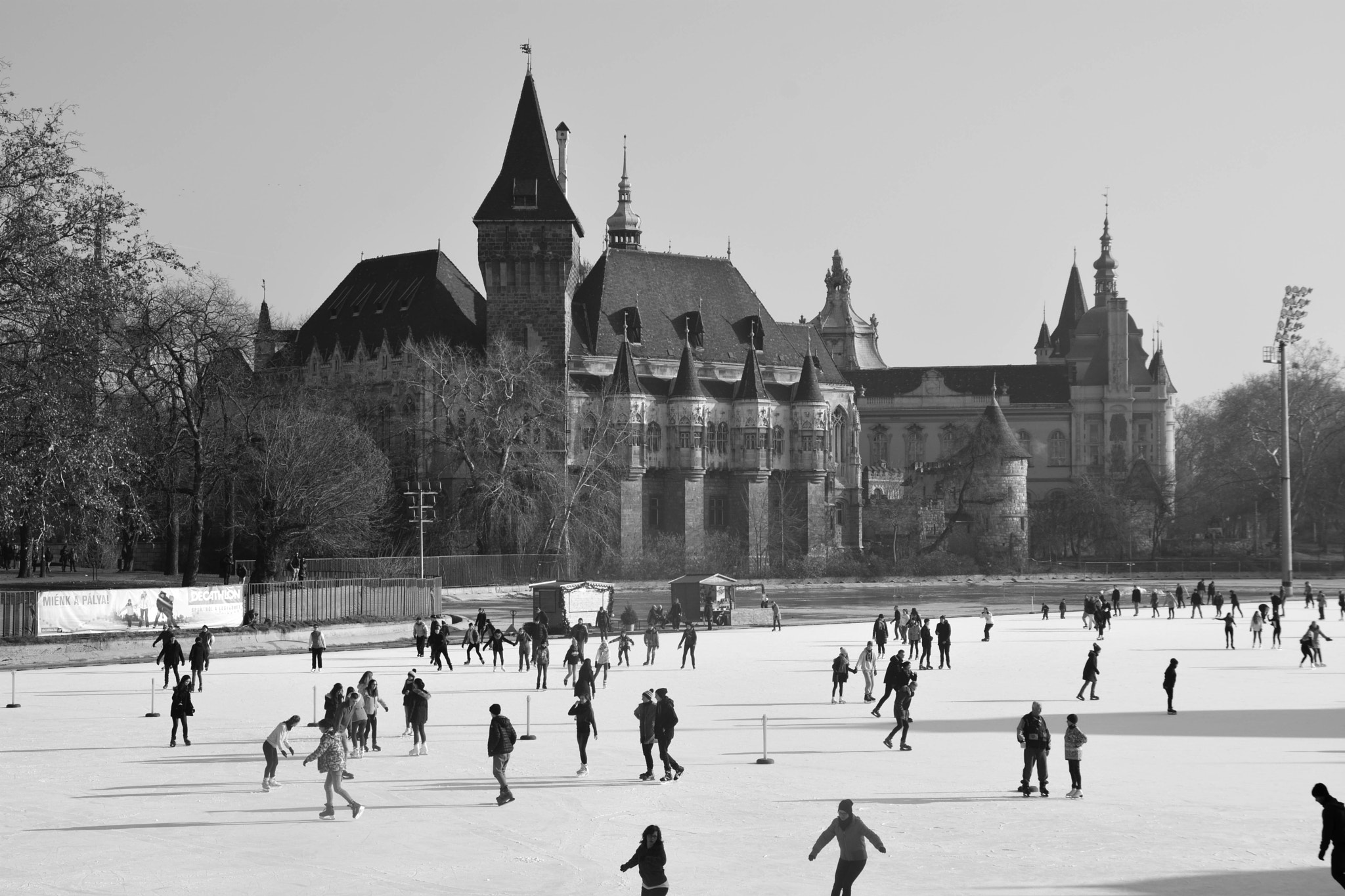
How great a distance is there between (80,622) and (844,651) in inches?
821

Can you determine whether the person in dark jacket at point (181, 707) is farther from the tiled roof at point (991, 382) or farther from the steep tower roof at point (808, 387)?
the tiled roof at point (991, 382)

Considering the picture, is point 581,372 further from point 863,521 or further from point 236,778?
point 236,778

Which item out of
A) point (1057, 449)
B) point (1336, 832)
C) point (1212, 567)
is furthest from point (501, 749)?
point (1057, 449)

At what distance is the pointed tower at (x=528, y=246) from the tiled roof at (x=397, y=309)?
112 inches

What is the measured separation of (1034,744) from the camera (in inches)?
838

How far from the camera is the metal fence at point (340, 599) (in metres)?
49.1

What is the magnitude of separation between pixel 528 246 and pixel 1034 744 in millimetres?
75662

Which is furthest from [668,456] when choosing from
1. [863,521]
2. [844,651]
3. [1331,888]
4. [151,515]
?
[1331,888]

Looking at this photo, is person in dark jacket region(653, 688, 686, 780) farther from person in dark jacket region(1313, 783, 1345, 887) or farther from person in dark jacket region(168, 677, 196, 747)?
person in dark jacket region(1313, 783, 1345, 887)

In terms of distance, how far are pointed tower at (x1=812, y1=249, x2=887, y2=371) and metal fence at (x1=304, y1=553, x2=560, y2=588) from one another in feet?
323

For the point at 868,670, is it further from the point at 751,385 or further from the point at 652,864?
the point at 751,385

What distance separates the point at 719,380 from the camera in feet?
356

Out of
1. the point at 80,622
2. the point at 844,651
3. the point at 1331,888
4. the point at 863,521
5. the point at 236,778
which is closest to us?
the point at 1331,888

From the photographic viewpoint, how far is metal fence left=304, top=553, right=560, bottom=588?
6488 cm
